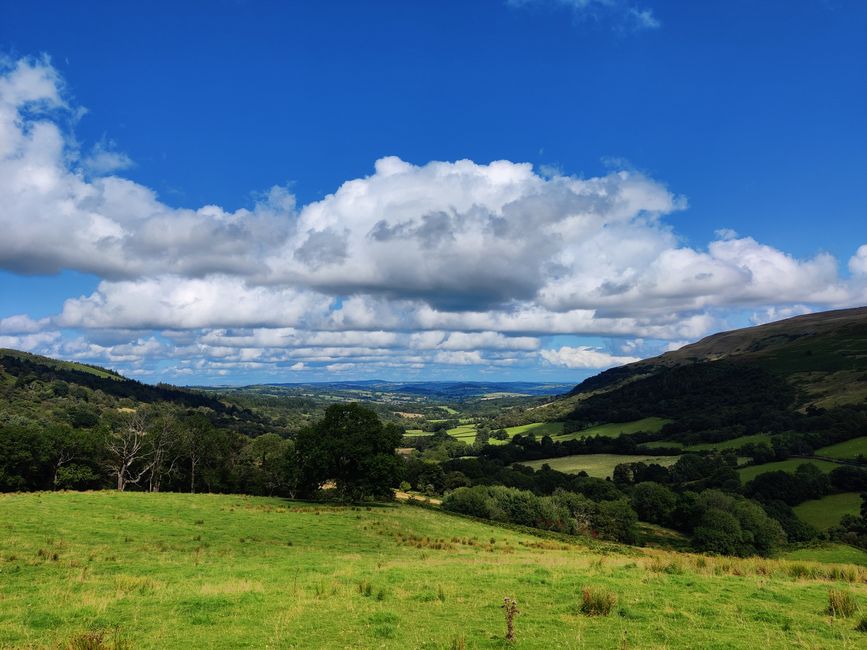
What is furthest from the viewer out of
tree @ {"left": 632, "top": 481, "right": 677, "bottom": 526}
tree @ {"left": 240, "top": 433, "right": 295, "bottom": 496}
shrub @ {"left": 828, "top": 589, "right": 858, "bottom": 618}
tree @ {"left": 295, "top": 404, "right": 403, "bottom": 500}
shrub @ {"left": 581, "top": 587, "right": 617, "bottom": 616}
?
tree @ {"left": 632, "top": 481, "right": 677, "bottom": 526}

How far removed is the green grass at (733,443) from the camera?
151600mm

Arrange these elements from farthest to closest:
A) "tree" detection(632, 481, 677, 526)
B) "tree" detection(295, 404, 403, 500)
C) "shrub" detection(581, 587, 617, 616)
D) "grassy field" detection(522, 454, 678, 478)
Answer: "grassy field" detection(522, 454, 678, 478) → "tree" detection(632, 481, 677, 526) → "tree" detection(295, 404, 403, 500) → "shrub" detection(581, 587, 617, 616)

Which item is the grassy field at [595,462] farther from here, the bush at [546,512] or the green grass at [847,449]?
the bush at [546,512]

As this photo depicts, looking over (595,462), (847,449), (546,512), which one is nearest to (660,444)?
(595,462)

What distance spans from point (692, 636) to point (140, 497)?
46.4 m

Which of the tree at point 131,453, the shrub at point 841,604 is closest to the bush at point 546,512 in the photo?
the tree at point 131,453

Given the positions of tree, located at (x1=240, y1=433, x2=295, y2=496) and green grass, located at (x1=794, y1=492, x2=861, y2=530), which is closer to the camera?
tree, located at (x1=240, y1=433, x2=295, y2=496)

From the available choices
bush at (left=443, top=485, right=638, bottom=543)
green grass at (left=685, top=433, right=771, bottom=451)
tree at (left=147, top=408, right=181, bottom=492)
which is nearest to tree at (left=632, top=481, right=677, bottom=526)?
bush at (left=443, top=485, right=638, bottom=543)

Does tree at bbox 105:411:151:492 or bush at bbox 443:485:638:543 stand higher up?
tree at bbox 105:411:151:492

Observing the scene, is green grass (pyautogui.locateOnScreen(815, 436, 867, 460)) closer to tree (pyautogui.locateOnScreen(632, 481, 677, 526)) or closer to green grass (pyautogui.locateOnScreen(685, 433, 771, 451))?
green grass (pyautogui.locateOnScreen(685, 433, 771, 451))

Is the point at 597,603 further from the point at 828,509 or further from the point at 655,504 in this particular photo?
the point at 828,509

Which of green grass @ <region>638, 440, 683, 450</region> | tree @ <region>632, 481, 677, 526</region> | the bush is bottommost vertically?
green grass @ <region>638, 440, 683, 450</region>

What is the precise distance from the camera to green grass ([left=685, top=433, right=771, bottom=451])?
152 meters

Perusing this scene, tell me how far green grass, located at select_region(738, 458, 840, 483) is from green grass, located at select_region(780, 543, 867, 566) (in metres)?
60.0
